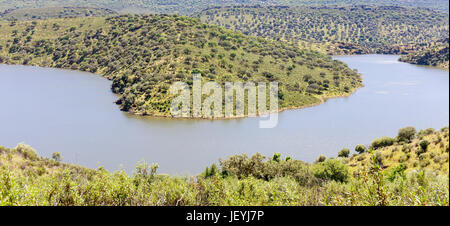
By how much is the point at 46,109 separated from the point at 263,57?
135 feet

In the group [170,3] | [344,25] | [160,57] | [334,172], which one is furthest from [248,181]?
[170,3]

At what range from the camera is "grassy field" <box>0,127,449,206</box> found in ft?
31.7

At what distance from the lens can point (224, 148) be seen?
113 ft

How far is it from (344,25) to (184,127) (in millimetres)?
116820

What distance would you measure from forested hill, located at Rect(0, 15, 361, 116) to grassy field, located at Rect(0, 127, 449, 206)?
22.8 metres

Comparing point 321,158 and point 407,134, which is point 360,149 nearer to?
point 407,134

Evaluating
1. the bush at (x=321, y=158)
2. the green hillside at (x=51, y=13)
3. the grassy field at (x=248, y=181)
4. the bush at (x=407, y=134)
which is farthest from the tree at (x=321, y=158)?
the green hillside at (x=51, y=13)

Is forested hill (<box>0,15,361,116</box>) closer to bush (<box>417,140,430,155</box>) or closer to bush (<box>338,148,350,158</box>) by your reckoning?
bush (<box>338,148,350,158</box>)

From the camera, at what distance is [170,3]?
600ft

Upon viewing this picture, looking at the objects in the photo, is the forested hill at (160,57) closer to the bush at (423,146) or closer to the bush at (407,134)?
the bush at (407,134)

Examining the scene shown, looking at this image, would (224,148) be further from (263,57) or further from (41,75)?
(41,75)

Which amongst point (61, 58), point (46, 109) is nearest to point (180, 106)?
point (46, 109)

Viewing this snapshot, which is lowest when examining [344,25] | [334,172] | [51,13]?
[334,172]

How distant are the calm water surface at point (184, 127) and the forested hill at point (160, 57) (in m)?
4.61
